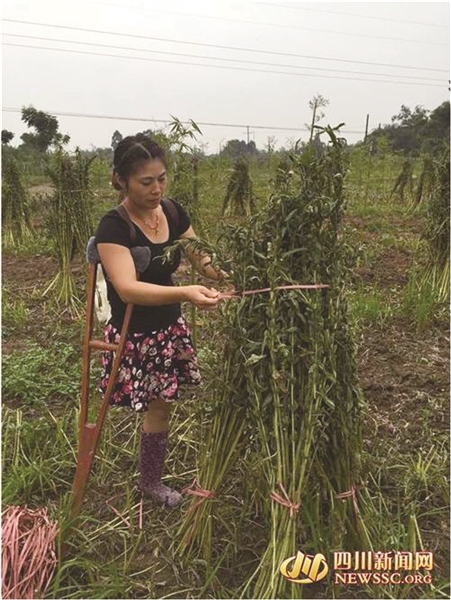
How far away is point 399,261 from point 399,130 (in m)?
32.9

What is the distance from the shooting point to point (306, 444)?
1698 mm

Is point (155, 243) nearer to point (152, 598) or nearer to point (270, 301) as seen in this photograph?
point (270, 301)

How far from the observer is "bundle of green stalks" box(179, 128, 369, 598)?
1685 millimetres

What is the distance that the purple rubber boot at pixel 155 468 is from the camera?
7.50 ft

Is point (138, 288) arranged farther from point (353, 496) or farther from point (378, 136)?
point (378, 136)

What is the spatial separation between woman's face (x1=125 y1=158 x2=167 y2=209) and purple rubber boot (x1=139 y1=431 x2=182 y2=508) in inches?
36.4

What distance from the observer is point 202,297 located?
176 cm

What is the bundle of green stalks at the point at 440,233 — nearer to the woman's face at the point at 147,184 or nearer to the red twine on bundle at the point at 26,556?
the woman's face at the point at 147,184

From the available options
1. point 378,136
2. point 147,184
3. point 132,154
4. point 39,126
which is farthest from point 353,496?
point 39,126

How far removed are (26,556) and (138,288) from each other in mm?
968

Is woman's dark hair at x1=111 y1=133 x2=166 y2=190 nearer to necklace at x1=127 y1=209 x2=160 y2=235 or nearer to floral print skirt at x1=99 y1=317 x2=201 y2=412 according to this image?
necklace at x1=127 y1=209 x2=160 y2=235

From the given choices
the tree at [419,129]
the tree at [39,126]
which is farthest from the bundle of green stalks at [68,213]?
the tree at [419,129]

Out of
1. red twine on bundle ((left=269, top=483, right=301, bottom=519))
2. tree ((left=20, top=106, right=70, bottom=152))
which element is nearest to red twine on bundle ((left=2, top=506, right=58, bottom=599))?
red twine on bundle ((left=269, top=483, right=301, bottom=519))

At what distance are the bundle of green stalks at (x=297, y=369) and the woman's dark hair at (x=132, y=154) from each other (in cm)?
44
